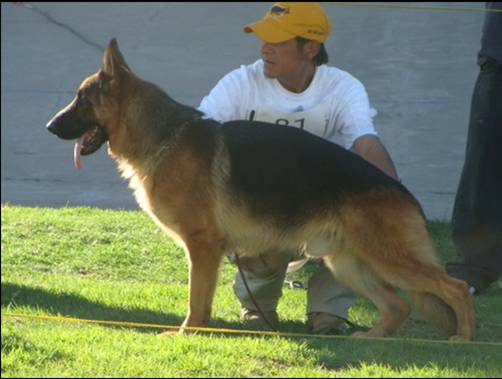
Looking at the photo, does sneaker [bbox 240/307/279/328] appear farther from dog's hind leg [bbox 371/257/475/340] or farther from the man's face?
the man's face

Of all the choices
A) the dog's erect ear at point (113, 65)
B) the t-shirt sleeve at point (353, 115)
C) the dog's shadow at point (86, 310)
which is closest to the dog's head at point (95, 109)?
the dog's erect ear at point (113, 65)

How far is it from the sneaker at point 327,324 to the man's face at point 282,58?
1316 millimetres

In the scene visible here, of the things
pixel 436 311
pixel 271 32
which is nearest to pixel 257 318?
pixel 436 311

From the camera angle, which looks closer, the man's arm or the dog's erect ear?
the dog's erect ear

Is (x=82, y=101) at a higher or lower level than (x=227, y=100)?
higher

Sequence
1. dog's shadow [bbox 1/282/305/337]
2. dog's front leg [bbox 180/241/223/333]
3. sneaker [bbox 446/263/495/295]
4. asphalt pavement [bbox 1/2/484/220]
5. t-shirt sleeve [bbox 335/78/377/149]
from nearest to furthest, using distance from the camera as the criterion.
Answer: dog's front leg [bbox 180/241/223/333], dog's shadow [bbox 1/282/305/337], t-shirt sleeve [bbox 335/78/377/149], sneaker [bbox 446/263/495/295], asphalt pavement [bbox 1/2/484/220]

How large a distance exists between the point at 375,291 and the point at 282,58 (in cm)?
135

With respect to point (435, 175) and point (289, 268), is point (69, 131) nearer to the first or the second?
point (289, 268)

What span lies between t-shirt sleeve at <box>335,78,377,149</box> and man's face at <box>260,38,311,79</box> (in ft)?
1.02

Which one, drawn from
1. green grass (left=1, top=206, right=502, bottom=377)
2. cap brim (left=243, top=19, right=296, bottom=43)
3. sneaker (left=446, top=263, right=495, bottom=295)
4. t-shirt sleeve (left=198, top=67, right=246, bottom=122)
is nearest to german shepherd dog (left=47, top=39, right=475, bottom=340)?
green grass (left=1, top=206, right=502, bottom=377)

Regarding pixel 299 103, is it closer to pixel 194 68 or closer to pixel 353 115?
pixel 353 115

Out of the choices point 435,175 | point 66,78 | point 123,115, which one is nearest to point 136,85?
point 123,115

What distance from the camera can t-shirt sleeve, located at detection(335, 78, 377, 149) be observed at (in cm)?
653

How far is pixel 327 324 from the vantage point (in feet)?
21.1
